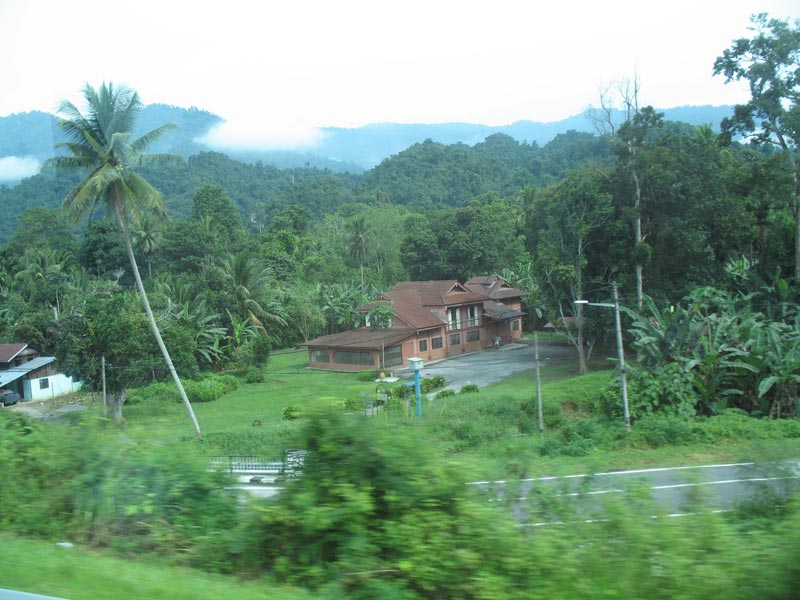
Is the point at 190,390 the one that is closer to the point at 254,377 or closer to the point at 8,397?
the point at 254,377

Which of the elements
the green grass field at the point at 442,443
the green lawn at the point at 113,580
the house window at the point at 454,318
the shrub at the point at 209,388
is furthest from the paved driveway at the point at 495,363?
the green lawn at the point at 113,580

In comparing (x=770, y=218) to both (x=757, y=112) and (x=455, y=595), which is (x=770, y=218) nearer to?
(x=757, y=112)

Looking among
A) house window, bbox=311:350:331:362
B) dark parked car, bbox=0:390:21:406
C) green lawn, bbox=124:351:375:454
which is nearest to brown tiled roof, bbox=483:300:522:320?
house window, bbox=311:350:331:362

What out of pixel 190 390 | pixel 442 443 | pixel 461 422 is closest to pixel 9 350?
pixel 190 390

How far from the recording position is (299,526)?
516 cm

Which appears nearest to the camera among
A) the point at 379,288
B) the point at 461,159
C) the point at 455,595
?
the point at 455,595

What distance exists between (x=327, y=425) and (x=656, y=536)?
2613 mm

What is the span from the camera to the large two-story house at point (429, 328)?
43000 mm

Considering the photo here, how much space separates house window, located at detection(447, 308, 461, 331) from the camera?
47.9 metres

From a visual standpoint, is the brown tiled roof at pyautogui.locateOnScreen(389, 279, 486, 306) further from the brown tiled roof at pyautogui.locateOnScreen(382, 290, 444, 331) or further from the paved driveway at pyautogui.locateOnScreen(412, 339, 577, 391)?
the paved driveway at pyautogui.locateOnScreen(412, 339, 577, 391)

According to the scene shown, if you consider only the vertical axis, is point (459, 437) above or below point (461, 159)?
below

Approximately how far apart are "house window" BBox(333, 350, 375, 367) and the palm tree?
74.9 ft

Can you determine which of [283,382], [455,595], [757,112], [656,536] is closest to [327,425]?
[455,595]

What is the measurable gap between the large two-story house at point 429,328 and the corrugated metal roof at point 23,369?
16.3 meters
